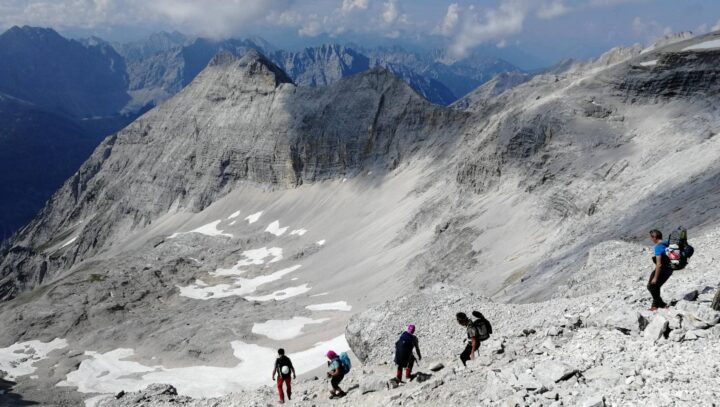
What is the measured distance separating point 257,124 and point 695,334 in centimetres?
12439

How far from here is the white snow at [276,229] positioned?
10582cm

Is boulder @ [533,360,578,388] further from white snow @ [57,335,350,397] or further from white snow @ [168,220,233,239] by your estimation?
white snow @ [168,220,233,239]

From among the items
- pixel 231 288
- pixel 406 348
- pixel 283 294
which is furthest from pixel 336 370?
pixel 231 288

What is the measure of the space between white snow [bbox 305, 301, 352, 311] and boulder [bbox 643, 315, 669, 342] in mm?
51244

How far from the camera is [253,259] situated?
97125 mm

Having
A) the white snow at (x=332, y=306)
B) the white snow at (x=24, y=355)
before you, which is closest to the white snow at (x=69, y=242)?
the white snow at (x=24, y=355)

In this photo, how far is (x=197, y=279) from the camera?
9062 cm

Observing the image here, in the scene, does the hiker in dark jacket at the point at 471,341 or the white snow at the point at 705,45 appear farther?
the white snow at the point at 705,45

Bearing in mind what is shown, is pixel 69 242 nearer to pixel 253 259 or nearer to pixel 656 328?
pixel 253 259

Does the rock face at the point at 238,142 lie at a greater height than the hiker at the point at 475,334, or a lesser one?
greater

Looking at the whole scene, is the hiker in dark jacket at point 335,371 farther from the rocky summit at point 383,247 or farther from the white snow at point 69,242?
the white snow at point 69,242

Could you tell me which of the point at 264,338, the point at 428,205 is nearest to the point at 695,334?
the point at 264,338

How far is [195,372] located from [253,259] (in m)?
42.6

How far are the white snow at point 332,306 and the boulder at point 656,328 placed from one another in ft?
168
